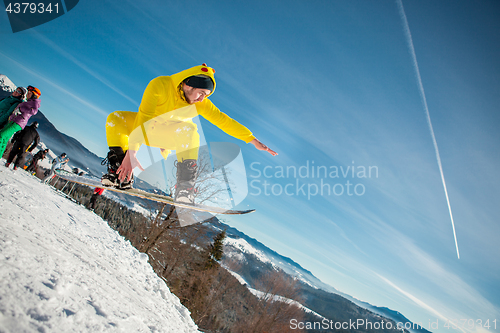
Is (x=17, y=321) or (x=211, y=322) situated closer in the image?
(x=17, y=321)

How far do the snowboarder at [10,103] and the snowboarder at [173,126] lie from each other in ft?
11.0

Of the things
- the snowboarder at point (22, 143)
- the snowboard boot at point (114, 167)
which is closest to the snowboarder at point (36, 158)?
the snowboarder at point (22, 143)

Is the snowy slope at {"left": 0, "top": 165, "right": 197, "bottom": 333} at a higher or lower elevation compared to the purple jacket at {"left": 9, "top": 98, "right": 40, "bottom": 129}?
lower

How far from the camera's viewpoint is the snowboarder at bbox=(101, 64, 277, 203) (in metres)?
3.09

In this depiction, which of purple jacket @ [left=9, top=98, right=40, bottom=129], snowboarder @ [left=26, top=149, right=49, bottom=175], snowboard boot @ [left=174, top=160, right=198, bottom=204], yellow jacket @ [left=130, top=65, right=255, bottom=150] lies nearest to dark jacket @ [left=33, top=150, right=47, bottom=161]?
snowboarder @ [left=26, top=149, right=49, bottom=175]

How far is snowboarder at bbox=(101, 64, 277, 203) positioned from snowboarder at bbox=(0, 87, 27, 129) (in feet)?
11.0

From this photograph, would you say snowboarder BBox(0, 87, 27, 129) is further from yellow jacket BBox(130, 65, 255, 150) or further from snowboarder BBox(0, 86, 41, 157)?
yellow jacket BBox(130, 65, 255, 150)

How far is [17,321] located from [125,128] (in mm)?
2944

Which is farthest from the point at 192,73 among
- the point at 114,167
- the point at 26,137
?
the point at 26,137

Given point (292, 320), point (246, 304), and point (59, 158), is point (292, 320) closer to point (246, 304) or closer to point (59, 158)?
point (59, 158)

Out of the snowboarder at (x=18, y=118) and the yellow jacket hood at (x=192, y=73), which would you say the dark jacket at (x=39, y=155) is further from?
the yellow jacket hood at (x=192, y=73)

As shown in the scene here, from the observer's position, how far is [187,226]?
45.1 ft

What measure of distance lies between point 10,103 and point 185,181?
4.93 meters

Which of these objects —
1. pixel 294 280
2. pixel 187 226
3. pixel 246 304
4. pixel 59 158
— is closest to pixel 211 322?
pixel 294 280
